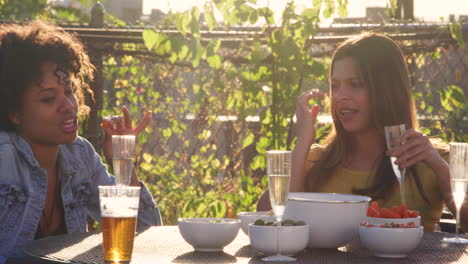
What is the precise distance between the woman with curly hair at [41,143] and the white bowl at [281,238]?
844mm

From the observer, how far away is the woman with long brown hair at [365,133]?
9.59ft

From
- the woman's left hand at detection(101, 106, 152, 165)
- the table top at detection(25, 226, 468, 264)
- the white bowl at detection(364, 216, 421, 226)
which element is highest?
the woman's left hand at detection(101, 106, 152, 165)

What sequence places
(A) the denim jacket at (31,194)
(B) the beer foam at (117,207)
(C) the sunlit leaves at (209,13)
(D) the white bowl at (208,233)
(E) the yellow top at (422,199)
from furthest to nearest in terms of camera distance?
1. (C) the sunlit leaves at (209,13)
2. (E) the yellow top at (422,199)
3. (A) the denim jacket at (31,194)
4. (D) the white bowl at (208,233)
5. (B) the beer foam at (117,207)

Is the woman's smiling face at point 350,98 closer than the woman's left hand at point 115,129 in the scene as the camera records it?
No

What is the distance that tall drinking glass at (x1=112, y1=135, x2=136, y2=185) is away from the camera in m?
2.35

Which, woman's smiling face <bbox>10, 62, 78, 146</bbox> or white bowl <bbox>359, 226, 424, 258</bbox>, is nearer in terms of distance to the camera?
white bowl <bbox>359, 226, 424, 258</bbox>

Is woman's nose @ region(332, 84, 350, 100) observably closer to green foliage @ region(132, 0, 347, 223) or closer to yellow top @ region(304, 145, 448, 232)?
yellow top @ region(304, 145, 448, 232)

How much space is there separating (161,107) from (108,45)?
3.99 ft

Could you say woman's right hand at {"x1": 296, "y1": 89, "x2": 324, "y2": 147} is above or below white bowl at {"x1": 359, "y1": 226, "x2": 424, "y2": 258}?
above

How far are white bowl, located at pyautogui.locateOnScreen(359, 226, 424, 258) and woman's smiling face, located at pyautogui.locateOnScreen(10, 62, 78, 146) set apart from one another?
1.20 meters

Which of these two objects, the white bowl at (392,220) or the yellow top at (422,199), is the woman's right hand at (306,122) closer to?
the yellow top at (422,199)

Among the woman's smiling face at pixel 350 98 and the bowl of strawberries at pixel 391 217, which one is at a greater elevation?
the woman's smiling face at pixel 350 98

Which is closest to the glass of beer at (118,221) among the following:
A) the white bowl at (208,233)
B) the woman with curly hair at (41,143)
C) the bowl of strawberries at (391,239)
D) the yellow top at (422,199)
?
the white bowl at (208,233)

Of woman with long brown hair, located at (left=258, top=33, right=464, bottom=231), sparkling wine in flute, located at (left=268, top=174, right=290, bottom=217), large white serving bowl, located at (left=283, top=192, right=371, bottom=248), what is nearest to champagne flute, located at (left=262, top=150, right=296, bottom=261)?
sparkling wine in flute, located at (left=268, top=174, right=290, bottom=217)
